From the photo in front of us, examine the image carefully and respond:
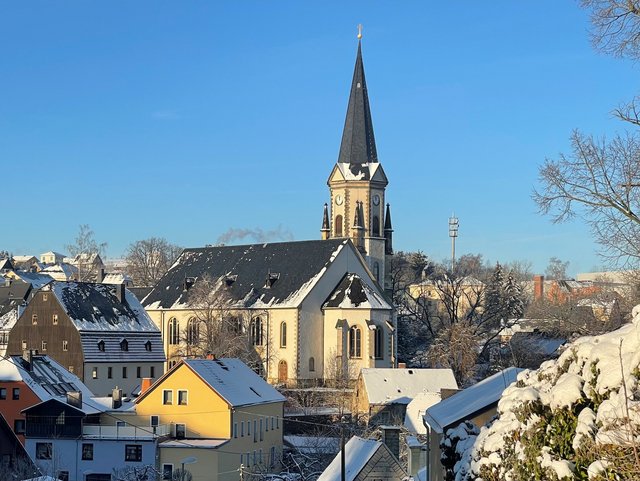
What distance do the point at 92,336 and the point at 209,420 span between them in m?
21.7

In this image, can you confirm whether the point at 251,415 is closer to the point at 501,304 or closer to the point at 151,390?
the point at 151,390

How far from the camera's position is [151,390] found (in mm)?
47406

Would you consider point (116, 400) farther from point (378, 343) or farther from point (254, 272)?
point (254, 272)

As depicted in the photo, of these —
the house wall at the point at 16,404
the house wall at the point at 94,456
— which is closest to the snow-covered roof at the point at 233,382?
the house wall at the point at 94,456

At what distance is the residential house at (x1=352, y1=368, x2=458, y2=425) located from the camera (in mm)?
59812

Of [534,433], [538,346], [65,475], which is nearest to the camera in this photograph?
[534,433]

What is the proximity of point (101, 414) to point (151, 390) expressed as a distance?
3.00 m

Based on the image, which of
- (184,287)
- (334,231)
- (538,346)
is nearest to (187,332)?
(184,287)

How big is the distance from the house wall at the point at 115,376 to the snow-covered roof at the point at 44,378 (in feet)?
31.6

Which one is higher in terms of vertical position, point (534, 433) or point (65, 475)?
point (534, 433)

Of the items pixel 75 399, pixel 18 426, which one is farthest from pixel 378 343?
pixel 18 426

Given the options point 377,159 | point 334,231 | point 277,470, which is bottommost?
point 277,470

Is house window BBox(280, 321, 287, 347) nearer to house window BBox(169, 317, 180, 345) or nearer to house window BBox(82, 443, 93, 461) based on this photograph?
house window BBox(169, 317, 180, 345)

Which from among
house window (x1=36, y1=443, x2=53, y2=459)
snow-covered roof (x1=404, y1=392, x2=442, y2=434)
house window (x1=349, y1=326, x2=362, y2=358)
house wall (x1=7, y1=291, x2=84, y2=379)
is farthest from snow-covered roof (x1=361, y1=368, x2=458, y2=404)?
house window (x1=36, y1=443, x2=53, y2=459)
